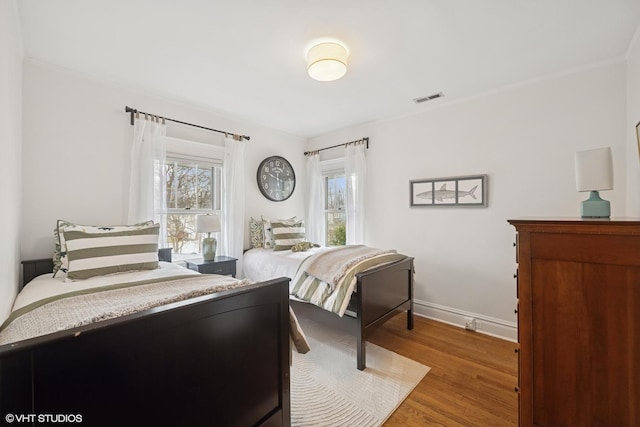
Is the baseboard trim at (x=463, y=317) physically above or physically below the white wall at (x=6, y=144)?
below

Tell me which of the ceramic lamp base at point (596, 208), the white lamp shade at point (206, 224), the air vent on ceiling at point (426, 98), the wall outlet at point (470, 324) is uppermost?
the air vent on ceiling at point (426, 98)

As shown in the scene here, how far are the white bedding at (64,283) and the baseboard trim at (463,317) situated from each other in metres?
2.77

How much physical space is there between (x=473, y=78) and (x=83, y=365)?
329 cm

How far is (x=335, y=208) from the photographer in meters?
4.30

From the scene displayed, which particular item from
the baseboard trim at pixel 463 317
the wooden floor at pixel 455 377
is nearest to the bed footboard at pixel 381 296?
the wooden floor at pixel 455 377

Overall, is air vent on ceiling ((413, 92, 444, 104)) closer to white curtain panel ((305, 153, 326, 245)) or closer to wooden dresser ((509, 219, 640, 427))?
white curtain panel ((305, 153, 326, 245))

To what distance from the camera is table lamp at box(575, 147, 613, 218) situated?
1427mm

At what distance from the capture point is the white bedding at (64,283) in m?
1.62

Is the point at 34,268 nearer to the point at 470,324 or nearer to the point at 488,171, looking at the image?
the point at 470,324

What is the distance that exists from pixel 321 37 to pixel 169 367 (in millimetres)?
2176

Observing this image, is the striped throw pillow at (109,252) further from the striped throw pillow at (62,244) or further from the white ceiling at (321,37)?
the white ceiling at (321,37)

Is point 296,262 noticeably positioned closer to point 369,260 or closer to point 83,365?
point 369,260

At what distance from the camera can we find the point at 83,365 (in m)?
0.82

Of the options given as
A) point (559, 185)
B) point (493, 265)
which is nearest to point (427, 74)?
point (559, 185)
